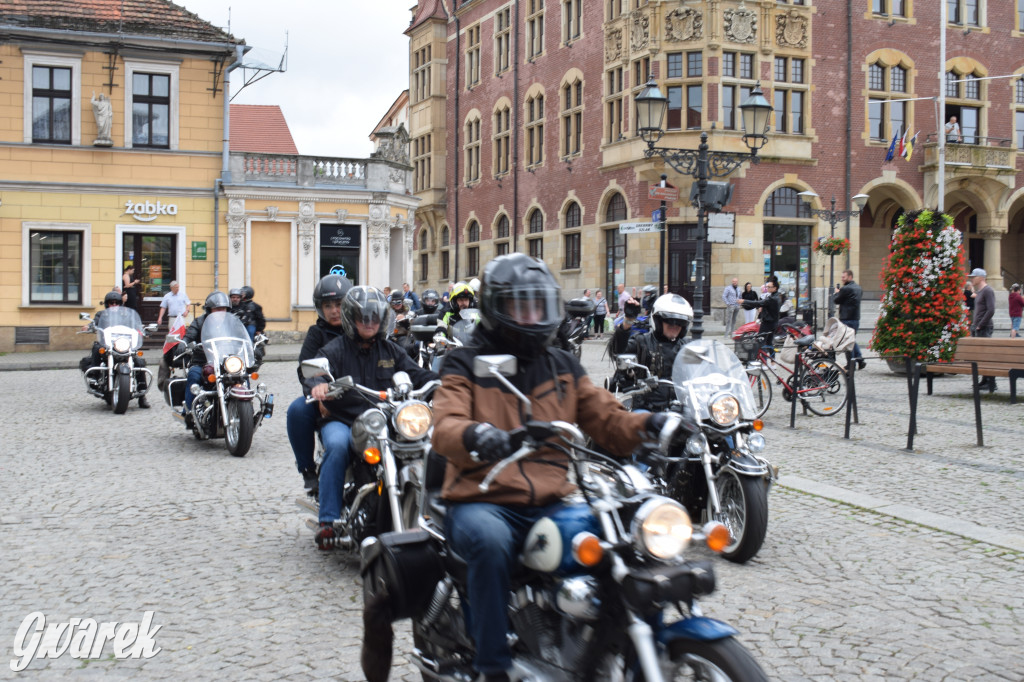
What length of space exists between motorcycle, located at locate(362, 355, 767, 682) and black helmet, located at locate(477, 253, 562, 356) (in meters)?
0.17

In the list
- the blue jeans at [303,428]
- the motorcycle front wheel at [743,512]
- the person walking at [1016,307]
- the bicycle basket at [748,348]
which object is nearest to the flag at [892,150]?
the person walking at [1016,307]

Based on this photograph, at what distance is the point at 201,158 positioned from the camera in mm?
28953

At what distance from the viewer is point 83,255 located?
27.8 metres

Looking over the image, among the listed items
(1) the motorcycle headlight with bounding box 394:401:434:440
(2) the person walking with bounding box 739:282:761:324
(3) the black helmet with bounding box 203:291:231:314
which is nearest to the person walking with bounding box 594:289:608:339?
(2) the person walking with bounding box 739:282:761:324

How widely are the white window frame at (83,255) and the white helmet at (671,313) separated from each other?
2383 cm

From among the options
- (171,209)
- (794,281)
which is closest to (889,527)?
(171,209)

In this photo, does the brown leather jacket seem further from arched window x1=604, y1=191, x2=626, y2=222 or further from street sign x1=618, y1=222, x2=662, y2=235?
arched window x1=604, y1=191, x2=626, y2=222

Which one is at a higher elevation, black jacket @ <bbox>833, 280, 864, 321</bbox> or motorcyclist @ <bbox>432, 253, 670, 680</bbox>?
black jacket @ <bbox>833, 280, 864, 321</bbox>

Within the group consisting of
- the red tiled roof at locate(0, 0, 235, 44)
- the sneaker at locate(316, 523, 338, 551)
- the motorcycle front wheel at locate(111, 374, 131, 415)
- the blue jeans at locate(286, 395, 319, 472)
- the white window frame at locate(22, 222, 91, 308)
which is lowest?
the sneaker at locate(316, 523, 338, 551)

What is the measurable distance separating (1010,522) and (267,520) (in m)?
5.12

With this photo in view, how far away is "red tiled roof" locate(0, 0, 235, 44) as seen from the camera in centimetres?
2717

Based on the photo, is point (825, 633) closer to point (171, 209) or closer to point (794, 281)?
point (171, 209)

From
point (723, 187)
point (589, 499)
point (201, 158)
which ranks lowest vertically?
point (589, 499)

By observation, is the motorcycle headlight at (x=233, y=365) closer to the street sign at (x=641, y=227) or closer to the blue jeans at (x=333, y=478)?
the blue jeans at (x=333, y=478)
